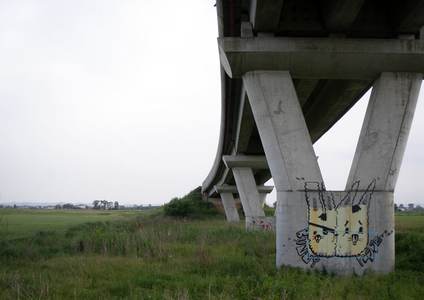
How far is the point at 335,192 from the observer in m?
11.4

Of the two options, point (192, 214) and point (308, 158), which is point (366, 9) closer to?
point (308, 158)

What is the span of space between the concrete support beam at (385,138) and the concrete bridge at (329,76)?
2 centimetres

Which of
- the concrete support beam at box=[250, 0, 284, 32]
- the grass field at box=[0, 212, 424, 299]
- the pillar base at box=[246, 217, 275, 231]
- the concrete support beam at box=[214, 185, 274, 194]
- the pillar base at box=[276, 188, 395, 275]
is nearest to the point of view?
the grass field at box=[0, 212, 424, 299]

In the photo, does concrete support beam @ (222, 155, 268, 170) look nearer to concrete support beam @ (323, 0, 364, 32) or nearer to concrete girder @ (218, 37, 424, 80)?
concrete girder @ (218, 37, 424, 80)

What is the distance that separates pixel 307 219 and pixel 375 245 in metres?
1.70

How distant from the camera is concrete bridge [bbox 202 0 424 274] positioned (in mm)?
11266

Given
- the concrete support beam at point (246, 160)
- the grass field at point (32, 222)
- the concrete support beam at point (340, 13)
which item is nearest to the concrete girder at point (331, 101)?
the concrete support beam at point (340, 13)

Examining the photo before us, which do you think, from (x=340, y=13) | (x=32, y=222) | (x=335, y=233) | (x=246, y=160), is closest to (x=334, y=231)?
(x=335, y=233)

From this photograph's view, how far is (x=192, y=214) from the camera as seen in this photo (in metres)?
61.6

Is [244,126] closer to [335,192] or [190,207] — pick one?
[335,192]

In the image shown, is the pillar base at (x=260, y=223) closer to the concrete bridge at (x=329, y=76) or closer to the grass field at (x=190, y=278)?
the grass field at (x=190, y=278)

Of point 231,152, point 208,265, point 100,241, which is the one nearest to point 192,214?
point 231,152

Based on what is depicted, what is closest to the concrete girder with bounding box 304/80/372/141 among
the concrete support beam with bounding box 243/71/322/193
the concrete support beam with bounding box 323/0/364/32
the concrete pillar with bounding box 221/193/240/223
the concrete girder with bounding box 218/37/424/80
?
the concrete girder with bounding box 218/37/424/80

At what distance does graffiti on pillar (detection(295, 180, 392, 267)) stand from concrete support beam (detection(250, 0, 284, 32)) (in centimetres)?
408
